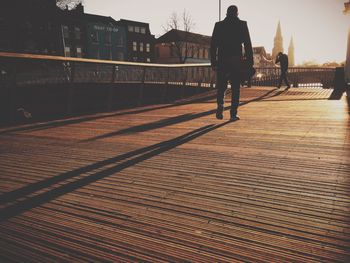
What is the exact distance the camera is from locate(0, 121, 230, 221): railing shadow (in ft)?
5.84

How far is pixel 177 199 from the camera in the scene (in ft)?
6.00

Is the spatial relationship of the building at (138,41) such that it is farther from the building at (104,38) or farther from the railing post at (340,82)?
the railing post at (340,82)

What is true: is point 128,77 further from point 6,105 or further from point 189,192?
point 189,192

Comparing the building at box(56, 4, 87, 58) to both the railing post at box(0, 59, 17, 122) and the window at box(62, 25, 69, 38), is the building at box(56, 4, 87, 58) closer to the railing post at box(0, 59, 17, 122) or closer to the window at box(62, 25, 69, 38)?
the window at box(62, 25, 69, 38)

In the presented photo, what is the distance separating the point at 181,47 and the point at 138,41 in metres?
9.96

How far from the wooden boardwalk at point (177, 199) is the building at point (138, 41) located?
53485mm

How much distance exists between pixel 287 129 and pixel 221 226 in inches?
122

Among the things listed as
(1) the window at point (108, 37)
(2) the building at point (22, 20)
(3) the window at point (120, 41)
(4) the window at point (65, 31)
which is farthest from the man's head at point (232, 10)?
(3) the window at point (120, 41)

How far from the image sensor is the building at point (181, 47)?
5922 centimetres

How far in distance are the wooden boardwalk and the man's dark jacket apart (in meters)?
2.16

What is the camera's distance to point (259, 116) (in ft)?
18.4

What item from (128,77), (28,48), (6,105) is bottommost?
(6,105)

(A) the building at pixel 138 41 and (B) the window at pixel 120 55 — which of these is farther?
(A) the building at pixel 138 41

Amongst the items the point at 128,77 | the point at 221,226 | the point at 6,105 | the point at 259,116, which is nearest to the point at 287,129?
the point at 259,116
